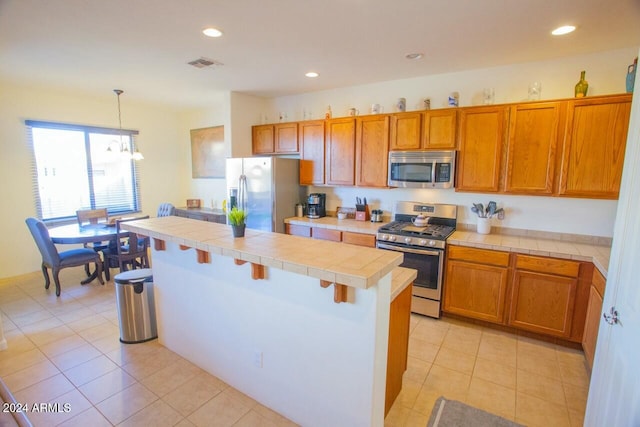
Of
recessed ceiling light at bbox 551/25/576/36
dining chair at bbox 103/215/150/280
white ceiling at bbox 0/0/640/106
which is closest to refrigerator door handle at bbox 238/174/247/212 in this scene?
white ceiling at bbox 0/0/640/106

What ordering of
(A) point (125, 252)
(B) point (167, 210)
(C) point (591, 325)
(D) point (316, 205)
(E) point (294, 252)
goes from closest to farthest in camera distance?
(E) point (294, 252), (C) point (591, 325), (A) point (125, 252), (D) point (316, 205), (B) point (167, 210)

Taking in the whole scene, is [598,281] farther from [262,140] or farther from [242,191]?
[262,140]

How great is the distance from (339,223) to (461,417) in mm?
2475

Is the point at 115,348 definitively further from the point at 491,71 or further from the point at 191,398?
the point at 491,71

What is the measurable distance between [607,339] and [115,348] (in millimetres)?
3583

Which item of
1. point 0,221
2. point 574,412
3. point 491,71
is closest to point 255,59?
point 491,71

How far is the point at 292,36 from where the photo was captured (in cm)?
268

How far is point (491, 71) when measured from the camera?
3.44m

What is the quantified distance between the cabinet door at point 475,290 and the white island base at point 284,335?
6.06 ft

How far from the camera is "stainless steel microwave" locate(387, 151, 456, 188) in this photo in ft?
11.4

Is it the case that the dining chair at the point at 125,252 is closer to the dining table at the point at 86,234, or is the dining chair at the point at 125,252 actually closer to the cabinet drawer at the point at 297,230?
the dining table at the point at 86,234

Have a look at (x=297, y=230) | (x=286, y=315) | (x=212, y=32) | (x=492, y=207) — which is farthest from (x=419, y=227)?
(x=212, y=32)

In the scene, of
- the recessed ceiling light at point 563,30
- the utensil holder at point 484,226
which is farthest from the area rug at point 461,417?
the recessed ceiling light at point 563,30

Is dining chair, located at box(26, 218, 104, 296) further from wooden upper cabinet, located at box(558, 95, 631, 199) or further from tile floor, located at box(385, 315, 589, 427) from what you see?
wooden upper cabinet, located at box(558, 95, 631, 199)
